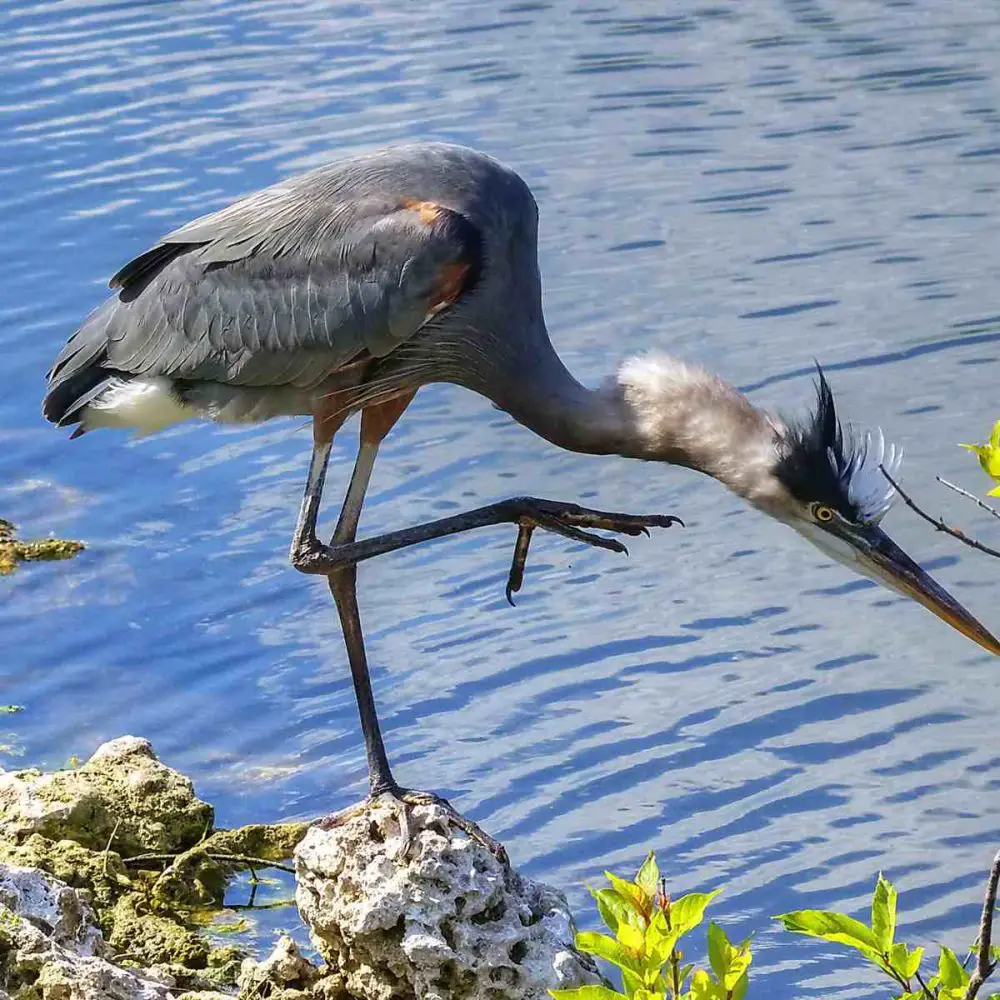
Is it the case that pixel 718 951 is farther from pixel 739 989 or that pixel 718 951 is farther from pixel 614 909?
pixel 614 909

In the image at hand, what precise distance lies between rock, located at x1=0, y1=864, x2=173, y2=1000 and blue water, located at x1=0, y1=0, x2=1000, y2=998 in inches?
77.5

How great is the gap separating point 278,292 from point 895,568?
2.17 m

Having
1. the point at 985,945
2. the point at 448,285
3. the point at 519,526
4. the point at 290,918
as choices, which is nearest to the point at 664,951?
the point at 985,945

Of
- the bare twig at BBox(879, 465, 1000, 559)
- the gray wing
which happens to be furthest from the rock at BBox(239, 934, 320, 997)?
the bare twig at BBox(879, 465, 1000, 559)

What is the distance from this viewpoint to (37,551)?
29.6 feet

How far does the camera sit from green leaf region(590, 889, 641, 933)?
301 cm

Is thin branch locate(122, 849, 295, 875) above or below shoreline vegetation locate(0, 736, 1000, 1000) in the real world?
below

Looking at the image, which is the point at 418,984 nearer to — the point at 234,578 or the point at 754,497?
the point at 754,497

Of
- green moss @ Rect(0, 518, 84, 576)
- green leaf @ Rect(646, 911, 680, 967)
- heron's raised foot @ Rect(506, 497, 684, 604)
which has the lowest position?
green moss @ Rect(0, 518, 84, 576)

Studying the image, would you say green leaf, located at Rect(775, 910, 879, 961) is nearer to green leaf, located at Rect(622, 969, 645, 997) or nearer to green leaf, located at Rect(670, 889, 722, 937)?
green leaf, located at Rect(670, 889, 722, 937)

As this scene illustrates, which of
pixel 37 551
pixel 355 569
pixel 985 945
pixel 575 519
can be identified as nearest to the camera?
pixel 985 945

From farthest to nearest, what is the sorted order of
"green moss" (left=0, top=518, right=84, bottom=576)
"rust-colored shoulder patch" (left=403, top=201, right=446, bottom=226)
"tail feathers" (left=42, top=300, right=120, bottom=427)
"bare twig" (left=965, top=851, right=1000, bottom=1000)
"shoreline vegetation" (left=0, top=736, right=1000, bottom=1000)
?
"green moss" (left=0, top=518, right=84, bottom=576) → "tail feathers" (left=42, top=300, right=120, bottom=427) → "rust-colored shoulder patch" (left=403, top=201, right=446, bottom=226) → "shoreline vegetation" (left=0, top=736, right=1000, bottom=1000) → "bare twig" (left=965, top=851, right=1000, bottom=1000)

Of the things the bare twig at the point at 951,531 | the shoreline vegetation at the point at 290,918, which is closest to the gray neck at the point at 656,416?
the shoreline vegetation at the point at 290,918

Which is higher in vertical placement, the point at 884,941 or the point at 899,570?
the point at 884,941
